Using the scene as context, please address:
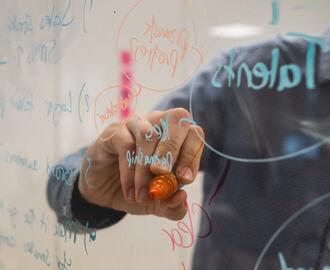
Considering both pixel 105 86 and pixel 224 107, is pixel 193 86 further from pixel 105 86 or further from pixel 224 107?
pixel 105 86

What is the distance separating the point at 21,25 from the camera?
1.07 m

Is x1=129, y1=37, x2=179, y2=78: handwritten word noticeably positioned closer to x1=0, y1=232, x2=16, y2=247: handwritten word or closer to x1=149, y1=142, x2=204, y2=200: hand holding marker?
x1=149, y1=142, x2=204, y2=200: hand holding marker

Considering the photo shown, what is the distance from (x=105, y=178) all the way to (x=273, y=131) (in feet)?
1.32

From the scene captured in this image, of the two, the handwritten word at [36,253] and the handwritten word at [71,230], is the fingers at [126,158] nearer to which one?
the handwritten word at [71,230]

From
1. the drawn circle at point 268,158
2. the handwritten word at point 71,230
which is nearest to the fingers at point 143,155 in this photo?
the drawn circle at point 268,158

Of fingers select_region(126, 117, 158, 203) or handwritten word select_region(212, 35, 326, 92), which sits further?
fingers select_region(126, 117, 158, 203)

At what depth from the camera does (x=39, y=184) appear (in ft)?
3.50

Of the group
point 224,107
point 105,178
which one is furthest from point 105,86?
point 224,107

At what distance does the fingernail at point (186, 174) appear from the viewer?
662 millimetres

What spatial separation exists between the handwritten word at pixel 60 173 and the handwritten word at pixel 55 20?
33 cm

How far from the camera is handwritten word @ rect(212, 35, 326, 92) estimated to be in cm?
51

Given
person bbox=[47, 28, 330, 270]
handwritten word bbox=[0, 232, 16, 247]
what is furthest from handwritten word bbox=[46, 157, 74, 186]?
handwritten word bbox=[0, 232, 16, 247]

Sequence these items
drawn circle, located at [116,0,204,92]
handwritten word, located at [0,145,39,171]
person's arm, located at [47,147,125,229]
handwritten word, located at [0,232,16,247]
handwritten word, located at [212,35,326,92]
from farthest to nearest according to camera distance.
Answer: handwritten word, located at [0,232,16,247] → handwritten word, located at [0,145,39,171] → person's arm, located at [47,147,125,229] → drawn circle, located at [116,0,204,92] → handwritten word, located at [212,35,326,92]

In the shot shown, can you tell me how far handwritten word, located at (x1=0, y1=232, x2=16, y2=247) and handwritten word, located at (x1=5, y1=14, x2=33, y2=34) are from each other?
60 cm
